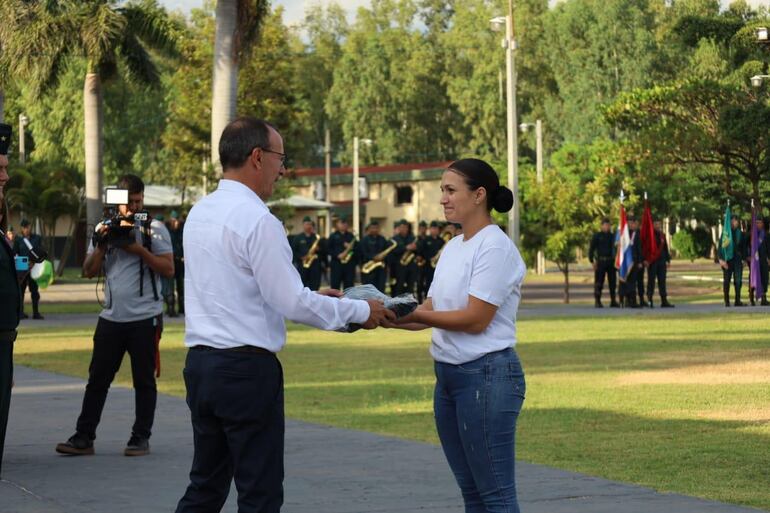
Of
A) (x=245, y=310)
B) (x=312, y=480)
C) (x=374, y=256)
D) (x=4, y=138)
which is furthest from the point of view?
(x=374, y=256)

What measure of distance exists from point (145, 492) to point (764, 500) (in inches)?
141

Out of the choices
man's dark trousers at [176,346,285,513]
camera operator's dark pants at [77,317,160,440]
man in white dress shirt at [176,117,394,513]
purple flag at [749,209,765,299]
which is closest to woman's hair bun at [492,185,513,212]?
man in white dress shirt at [176,117,394,513]

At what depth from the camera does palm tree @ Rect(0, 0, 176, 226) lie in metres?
39.3

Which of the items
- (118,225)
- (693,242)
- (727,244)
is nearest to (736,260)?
(727,244)

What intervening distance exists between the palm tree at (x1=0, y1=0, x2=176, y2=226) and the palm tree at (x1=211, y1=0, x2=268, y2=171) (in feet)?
32.8

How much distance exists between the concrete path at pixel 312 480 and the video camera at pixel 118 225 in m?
1.50

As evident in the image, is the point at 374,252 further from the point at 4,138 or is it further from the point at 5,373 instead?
the point at 5,373

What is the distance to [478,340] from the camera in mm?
6141

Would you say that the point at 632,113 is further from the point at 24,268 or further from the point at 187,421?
the point at 24,268

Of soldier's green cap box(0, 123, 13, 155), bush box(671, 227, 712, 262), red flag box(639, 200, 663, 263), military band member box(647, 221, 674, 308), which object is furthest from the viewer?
bush box(671, 227, 712, 262)

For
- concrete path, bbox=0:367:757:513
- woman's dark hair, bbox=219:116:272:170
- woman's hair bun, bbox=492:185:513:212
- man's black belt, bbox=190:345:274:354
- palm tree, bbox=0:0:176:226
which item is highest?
palm tree, bbox=0:0:176:226

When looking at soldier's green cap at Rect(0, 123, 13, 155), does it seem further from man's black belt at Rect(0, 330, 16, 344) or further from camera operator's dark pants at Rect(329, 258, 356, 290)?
camera operator's dark pants at Rect(329, 258, 356, 290)

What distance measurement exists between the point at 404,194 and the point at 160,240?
75.0 meters

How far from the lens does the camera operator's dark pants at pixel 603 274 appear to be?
32094 mm
